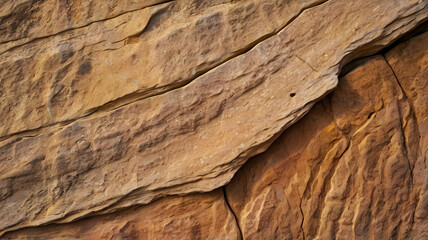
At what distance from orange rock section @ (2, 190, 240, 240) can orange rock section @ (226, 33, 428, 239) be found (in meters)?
0.16

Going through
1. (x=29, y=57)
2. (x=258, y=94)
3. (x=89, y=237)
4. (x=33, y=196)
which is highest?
(x=29, y=57)

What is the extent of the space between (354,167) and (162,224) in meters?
1.75

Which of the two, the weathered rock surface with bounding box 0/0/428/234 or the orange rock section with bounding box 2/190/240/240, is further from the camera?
the orange rock section with bounding box 2/190/240/240

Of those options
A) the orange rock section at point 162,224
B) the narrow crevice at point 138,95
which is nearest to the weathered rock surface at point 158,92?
the narrow crevice at point 138,95

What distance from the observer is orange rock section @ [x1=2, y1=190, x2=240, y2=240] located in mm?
3695

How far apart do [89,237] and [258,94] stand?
1.97 metres

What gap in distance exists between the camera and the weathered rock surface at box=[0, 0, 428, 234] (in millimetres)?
3541

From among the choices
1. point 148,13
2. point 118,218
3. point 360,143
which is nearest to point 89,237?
→ point 118,218

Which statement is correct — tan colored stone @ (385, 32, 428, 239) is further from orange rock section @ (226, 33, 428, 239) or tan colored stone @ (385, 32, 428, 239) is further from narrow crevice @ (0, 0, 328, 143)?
narrow crevice @ (0, 0, 328, 143)

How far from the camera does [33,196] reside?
12.3 ft

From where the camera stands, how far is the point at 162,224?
3709 mm

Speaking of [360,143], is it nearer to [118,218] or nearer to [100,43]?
[118,218]

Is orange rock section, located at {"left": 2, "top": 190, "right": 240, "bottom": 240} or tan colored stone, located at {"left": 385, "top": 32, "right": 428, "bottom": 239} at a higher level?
tan colored stone, located at {"left": 385, "top": 32, "right": 428, "bottom": 239}

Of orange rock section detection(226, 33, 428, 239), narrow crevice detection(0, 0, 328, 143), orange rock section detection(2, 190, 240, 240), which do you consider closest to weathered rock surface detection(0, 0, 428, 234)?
narrow crevice detection(0, 0, 328, 143)
